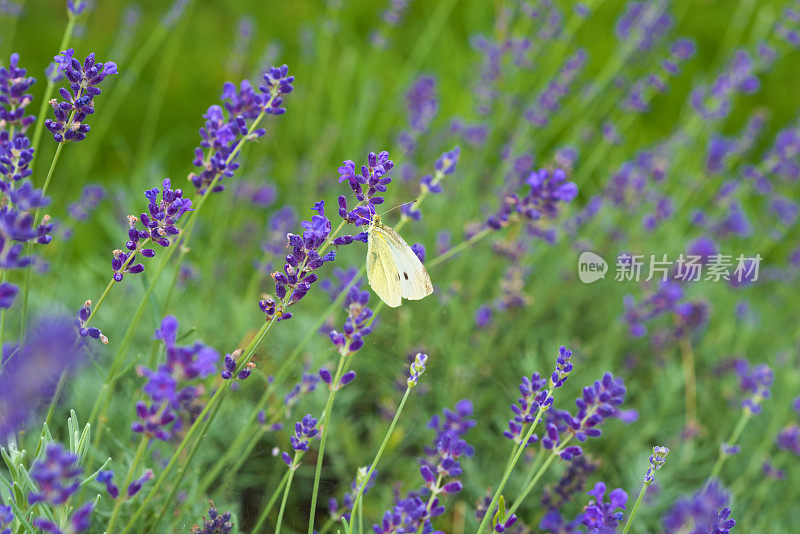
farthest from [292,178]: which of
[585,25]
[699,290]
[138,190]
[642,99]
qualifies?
[585,25]

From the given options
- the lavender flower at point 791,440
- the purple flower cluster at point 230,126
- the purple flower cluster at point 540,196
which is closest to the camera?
the purple flower cluster at point 230,126

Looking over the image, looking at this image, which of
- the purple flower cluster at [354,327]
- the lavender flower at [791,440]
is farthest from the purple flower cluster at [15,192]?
the lavender flower at [791,440]

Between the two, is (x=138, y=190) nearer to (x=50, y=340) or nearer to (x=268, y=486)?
(x=268, y=486)

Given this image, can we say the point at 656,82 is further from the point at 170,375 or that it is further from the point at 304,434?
the point at 170,375

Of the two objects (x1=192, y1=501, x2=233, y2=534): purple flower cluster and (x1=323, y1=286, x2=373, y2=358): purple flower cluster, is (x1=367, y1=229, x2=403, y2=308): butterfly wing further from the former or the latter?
(x1=192, y1=501, x2=233, y2=534): purple flower cluster

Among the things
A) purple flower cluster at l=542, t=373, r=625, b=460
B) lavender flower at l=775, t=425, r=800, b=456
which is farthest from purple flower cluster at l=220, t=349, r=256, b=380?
lavender flower at l=775, t=425, r=800, b=456

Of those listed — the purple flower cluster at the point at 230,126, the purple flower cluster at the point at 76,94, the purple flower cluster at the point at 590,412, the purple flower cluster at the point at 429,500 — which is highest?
the purple flower cluster at the point at 230,126

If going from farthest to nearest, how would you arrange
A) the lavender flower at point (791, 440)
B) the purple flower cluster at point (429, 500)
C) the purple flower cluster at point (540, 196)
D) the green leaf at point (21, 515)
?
the lavender flower at point (791, 440), the purple flower cluster at point (540, 196), the purple flower cluster at point (429, 500), the green leaf at point (21, 515)

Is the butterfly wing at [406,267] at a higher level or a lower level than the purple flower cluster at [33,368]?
higher

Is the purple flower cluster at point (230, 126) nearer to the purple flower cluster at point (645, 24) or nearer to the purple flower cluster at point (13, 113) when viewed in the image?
the purple flower cluster at point (13, 113)

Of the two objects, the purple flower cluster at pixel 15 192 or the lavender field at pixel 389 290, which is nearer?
the purple flower cluster at pixel 15 192
